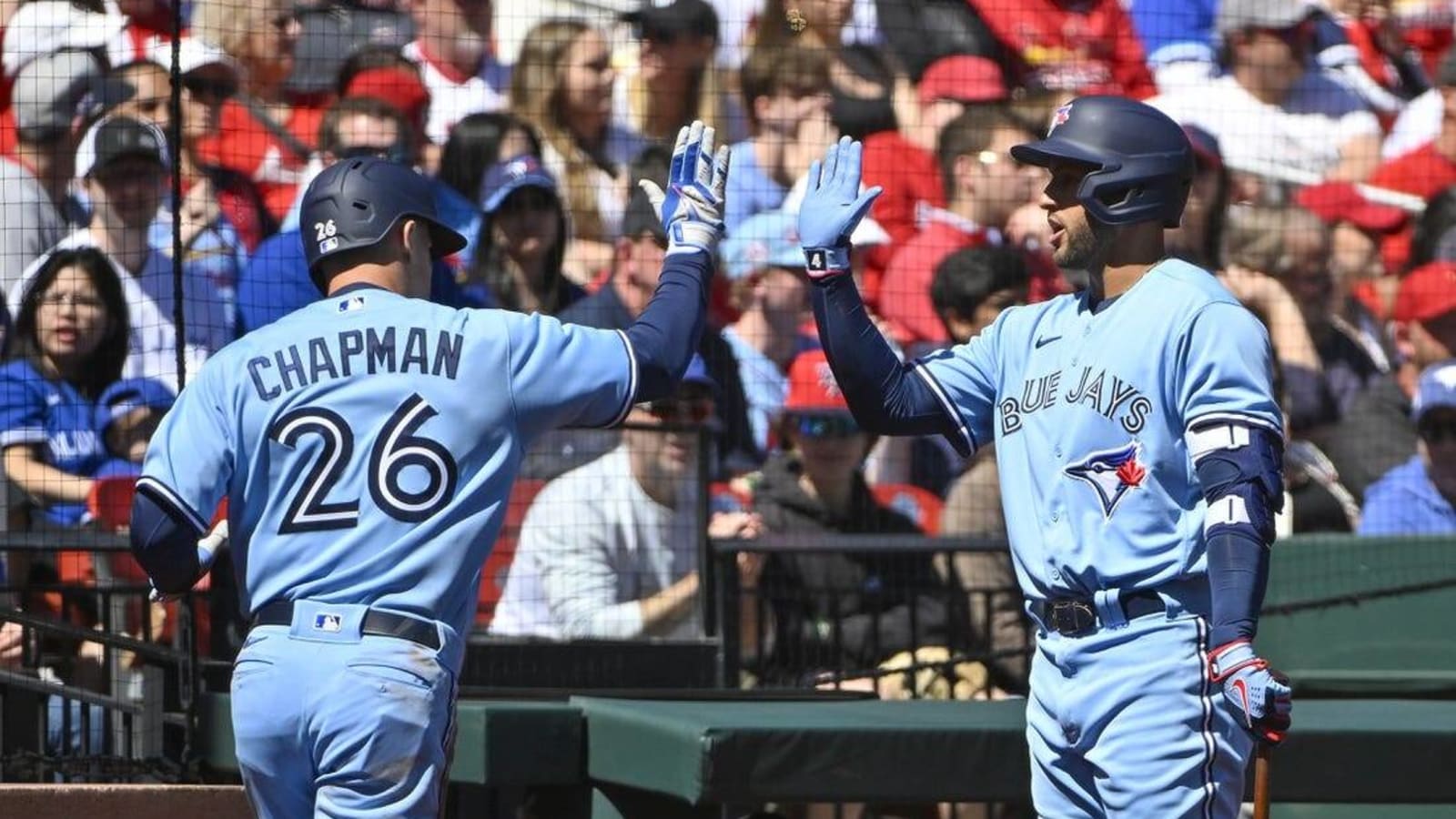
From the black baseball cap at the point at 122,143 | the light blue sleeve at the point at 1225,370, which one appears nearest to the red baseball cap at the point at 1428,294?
the black baseball cap at the point at 122,143

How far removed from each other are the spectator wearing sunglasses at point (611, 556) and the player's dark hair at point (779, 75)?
2759mm

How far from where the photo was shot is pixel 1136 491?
3918 millimetres

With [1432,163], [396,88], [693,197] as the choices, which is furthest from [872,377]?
[1432,163]

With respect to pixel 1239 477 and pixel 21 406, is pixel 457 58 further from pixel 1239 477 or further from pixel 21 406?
pixel 1239 477

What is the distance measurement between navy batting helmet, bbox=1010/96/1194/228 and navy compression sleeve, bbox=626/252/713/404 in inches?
27.9

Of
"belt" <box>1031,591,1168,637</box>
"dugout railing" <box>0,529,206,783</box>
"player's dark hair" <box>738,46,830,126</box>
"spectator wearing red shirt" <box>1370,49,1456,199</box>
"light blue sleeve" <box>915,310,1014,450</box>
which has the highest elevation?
"player's dark hair" <box>738,46,830,126</box>

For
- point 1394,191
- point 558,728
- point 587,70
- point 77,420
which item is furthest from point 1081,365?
point 1394,191

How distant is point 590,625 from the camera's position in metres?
6.85

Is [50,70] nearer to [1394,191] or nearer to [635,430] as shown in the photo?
[635,430]

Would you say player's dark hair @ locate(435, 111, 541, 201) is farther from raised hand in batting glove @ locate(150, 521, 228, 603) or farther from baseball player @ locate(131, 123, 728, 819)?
baseball player @ locate(131, 123, 728, 819)

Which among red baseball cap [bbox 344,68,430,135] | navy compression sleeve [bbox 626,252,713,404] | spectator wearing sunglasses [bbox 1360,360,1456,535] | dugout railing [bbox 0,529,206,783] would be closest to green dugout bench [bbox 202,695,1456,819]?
dugout railing [bbox 0,529,206,783]

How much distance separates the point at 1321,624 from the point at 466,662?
115 inches

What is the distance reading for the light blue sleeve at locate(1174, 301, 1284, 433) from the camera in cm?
382

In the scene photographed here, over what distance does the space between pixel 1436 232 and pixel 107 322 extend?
5.65m
